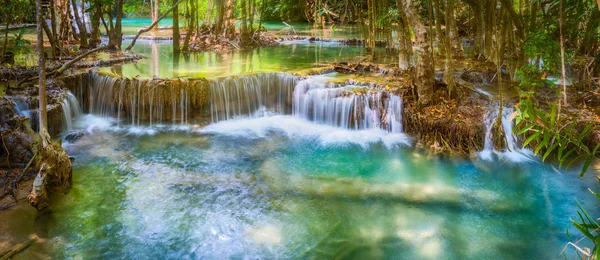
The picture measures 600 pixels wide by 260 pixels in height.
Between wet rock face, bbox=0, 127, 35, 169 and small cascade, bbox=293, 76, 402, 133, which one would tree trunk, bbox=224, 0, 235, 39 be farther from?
wet rock face, bbox=0, 127, 35, 169

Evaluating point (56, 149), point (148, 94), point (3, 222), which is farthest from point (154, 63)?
point (3, 222)

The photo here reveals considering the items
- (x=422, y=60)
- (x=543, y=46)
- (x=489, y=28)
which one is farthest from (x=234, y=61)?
(x=543, y=46)

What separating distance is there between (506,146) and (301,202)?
489cm

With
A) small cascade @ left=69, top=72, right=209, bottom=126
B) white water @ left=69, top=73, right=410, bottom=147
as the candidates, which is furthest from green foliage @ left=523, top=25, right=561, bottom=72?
small cascade @ left=69, top=72, right=209, bottom=126

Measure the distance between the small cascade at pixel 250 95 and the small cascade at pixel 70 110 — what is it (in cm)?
329

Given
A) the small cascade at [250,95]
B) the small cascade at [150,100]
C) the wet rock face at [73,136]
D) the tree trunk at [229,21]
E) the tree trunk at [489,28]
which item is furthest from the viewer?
the tree trunk at [229,21]

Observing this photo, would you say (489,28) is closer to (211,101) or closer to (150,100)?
(211,101)

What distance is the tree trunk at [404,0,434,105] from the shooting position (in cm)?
927

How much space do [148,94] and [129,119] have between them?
33.5 inches

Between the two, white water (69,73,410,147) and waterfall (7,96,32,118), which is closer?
waterfall (7,96,32,118)

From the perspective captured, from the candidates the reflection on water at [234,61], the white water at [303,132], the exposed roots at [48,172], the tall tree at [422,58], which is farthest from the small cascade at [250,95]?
the exposed roots at [48,172]

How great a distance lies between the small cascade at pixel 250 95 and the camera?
11367 millimetres

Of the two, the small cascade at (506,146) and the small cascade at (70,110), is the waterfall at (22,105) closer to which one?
the small cascade at (70,110)

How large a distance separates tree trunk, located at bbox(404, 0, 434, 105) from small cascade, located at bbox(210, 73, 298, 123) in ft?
12.0
